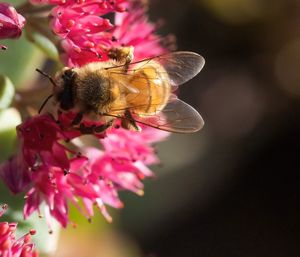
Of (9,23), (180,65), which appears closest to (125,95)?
(180,65)

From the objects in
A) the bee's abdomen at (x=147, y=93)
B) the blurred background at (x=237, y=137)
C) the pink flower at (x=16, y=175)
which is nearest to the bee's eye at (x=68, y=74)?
the bee's abdomen at (x=147, y=93)

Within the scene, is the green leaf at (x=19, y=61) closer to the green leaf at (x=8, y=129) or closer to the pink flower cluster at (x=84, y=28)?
the green leaf at (x=8, y=129)

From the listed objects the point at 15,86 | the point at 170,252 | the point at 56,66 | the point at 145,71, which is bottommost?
the point at 170,252

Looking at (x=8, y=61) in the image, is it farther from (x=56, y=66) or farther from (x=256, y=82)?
(x=256, y=82)

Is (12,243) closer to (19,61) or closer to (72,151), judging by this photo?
(72,151)

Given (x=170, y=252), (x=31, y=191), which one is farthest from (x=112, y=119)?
(x=170, y=252)
